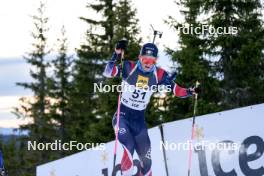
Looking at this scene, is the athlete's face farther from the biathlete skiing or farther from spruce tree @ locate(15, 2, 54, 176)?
spruce tree @ locate(15, 2, 54, 176)

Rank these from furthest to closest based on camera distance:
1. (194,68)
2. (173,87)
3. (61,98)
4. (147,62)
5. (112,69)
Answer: (61,98), (194,68), (173,87), (147,62), (112,69)

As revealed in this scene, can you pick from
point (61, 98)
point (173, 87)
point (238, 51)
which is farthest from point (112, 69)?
point (61, 98)

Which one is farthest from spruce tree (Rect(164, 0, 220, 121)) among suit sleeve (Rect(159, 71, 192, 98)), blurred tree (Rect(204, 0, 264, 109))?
suit sleeve (Rect(159, 71, 192, 98))

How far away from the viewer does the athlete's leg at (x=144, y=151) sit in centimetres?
734

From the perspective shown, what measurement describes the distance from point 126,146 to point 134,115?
40 centimetres

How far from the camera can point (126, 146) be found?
7.32m

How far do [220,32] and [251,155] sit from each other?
38.7 feet

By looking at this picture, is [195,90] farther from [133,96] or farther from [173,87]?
[133,96]

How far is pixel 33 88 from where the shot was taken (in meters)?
39.7

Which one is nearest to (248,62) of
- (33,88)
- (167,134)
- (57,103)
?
(167,134)

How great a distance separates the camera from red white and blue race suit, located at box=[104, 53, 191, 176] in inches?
288

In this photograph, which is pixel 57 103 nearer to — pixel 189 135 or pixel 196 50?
pixel 196 50

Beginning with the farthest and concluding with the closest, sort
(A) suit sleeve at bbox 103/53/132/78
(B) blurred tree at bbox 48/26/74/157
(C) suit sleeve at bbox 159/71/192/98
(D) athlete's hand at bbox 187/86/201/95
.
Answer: (B) blurred tree at bbox 48/26/74/157
(C) suit sleeve at bbox 159/71/192/98
(D) athlete's hand at bbox 187/86/201/95
(A) suit sleeve at bbox 103/53/132/78

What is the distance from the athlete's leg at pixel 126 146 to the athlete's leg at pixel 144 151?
7 centimetres
